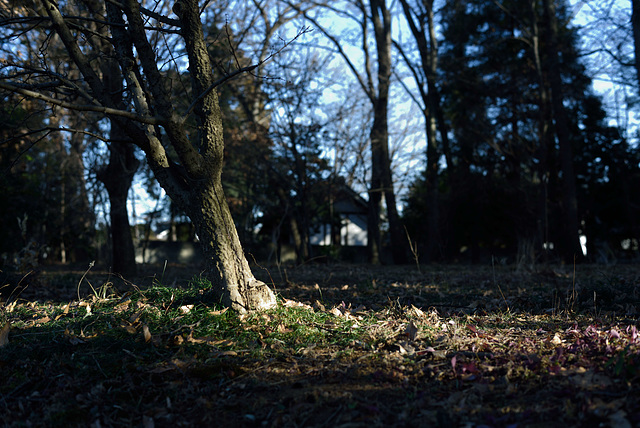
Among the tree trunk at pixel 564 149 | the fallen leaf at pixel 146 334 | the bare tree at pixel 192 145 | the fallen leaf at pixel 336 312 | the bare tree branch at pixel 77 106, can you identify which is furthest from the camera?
the tree trunk at pixel 564 149

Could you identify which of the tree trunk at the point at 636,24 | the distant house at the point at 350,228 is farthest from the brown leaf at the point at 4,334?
the distant house at the point at 350,228

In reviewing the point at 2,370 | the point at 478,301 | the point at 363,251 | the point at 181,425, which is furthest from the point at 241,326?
the point at 363,251

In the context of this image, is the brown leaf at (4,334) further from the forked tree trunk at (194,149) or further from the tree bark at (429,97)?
the tree bark at (429,97)

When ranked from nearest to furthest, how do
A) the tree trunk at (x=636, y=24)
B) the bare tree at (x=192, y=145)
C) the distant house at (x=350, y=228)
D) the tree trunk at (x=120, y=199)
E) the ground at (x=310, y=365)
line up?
the ground at (x=310, y=365) < the bare tree at (x=192, y=145) < the tree trunk at (x=636, y=24) < the tree trunk at (x=120, y=199) < the distant house at (x=350, y=228)

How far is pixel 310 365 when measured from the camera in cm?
354

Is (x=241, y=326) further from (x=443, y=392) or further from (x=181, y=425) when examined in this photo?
(x=443, y=392)

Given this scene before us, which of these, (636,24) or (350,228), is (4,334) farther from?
(350,228)

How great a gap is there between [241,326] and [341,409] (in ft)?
4.83

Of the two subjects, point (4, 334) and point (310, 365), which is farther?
point (4, 334)

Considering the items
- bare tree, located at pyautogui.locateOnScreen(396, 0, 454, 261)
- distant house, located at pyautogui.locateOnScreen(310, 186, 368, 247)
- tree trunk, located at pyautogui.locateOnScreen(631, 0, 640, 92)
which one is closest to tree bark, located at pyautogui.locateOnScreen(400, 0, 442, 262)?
bare tree, located at pyautogui.locateOnScreen(396, 0, 454, 261)

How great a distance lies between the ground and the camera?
2822 millimetres

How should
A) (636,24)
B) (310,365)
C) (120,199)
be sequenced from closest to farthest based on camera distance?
(310,365) → (636,24) → (120,199)

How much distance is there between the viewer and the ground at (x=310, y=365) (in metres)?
2.82

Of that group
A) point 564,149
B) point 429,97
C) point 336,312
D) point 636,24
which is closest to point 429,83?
point 429,97
